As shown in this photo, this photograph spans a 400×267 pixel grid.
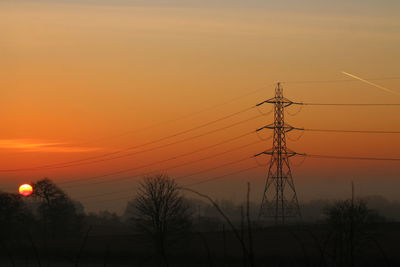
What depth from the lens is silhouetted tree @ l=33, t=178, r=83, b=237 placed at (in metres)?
76.1

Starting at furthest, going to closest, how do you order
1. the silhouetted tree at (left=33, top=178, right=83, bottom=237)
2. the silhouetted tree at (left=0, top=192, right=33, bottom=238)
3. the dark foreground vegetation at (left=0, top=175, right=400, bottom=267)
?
the silhouetted tree at (left=33, top=178, right=83, bottom=237)
the silhouetted tree at (left=0, top=192, right=33, bottom=238)
the dark foreground vegetation at (left=0, top=175, right=400, bottom=267)

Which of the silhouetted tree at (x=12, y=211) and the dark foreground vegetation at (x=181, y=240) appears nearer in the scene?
the dark foreground vegetation at (x=181, y=240)

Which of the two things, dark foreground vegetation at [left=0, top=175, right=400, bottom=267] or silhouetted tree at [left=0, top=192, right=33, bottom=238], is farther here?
silhouetted tree at [left=0, top=192, right=33, bottom=238]

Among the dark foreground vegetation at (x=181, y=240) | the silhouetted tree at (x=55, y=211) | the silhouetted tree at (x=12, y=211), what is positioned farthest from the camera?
the silhouetted tree at (x=55, y=211)

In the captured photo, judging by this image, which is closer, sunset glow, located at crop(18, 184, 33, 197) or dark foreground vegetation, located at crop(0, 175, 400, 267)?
dark foreground vegetation, located at crop(0, 175, 400, 267)

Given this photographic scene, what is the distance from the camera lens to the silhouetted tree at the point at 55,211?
250 feet

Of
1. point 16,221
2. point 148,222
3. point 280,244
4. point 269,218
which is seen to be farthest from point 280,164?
point 16,221

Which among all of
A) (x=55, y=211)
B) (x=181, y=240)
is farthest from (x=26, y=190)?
(x=181, y=240)

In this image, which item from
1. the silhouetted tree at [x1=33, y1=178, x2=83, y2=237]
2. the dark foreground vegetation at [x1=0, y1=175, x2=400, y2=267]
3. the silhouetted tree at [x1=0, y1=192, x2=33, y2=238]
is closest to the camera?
the dark foreground vegetation at [x1=0, y1=175, x2=400, y2=267]

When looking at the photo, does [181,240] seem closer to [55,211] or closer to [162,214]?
[162,214]

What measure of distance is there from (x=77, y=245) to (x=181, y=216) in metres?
13.6

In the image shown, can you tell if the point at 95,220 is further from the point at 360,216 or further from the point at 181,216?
the point at 360,216

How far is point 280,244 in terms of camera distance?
5188 centimetres

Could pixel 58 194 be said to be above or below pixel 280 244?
above
